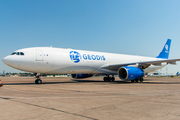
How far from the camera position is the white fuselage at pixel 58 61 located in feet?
48.4

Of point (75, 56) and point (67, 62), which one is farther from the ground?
point (75, 56)

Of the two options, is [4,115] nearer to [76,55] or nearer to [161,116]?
[161,116]

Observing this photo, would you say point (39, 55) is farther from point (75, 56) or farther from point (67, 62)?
point (75, 56)

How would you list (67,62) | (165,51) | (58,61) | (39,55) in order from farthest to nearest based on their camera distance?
(165,51), (67,62), (58,61), (39,55)

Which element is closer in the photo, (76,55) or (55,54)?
(55,54)

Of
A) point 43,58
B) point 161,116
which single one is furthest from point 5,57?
point 161,116

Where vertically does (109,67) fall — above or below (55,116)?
above

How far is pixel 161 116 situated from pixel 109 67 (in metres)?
17.3

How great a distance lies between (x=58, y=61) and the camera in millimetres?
16453

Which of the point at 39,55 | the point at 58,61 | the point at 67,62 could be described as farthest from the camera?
the point at 67,62

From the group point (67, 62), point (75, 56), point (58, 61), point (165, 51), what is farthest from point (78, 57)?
point (165, 51)

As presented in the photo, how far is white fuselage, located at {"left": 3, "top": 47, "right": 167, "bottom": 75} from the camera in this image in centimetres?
1475

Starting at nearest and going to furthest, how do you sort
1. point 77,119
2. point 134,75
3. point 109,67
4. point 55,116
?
point 77,119 < point 55,116 < point 134,75 < point 109,67

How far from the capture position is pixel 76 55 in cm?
1803
